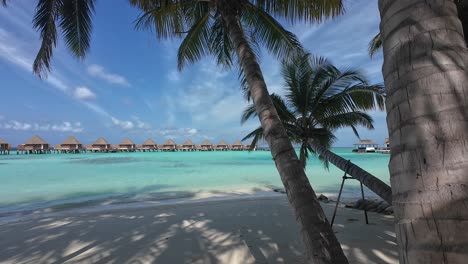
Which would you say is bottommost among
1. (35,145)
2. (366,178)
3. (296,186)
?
(366,178)

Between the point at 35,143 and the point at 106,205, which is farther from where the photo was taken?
the point at 35,143

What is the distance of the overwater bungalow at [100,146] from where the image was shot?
57.6 metres

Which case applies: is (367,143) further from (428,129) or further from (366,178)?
(428,129)

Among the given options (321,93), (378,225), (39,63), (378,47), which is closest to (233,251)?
(378,225)

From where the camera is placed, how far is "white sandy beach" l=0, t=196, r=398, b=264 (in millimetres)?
3771

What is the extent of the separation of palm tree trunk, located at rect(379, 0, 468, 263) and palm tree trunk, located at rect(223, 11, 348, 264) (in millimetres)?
685

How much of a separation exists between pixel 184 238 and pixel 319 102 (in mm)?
4410

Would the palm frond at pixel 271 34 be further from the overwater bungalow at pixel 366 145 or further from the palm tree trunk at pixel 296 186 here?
the overwater bungalow at pixel 366 145

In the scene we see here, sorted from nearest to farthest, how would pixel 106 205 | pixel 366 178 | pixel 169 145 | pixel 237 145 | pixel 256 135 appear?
1. pixel 366 178
2. pixel 256 135
3. pixel 106 205
4. pixel 169 145
5. pixel 237 145

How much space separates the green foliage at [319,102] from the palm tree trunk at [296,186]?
3830 mm

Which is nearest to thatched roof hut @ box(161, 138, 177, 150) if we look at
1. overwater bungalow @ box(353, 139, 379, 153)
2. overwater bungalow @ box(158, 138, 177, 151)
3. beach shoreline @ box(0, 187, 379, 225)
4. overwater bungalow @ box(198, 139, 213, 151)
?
overwater bungalow @ box(158, 138, 177, 151)

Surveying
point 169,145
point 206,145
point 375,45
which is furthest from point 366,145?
Result: point 375,45

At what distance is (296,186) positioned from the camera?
1822 millimetres

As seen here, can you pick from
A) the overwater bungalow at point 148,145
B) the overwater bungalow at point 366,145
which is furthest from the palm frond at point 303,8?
the overwater bungalow at point 148,145
